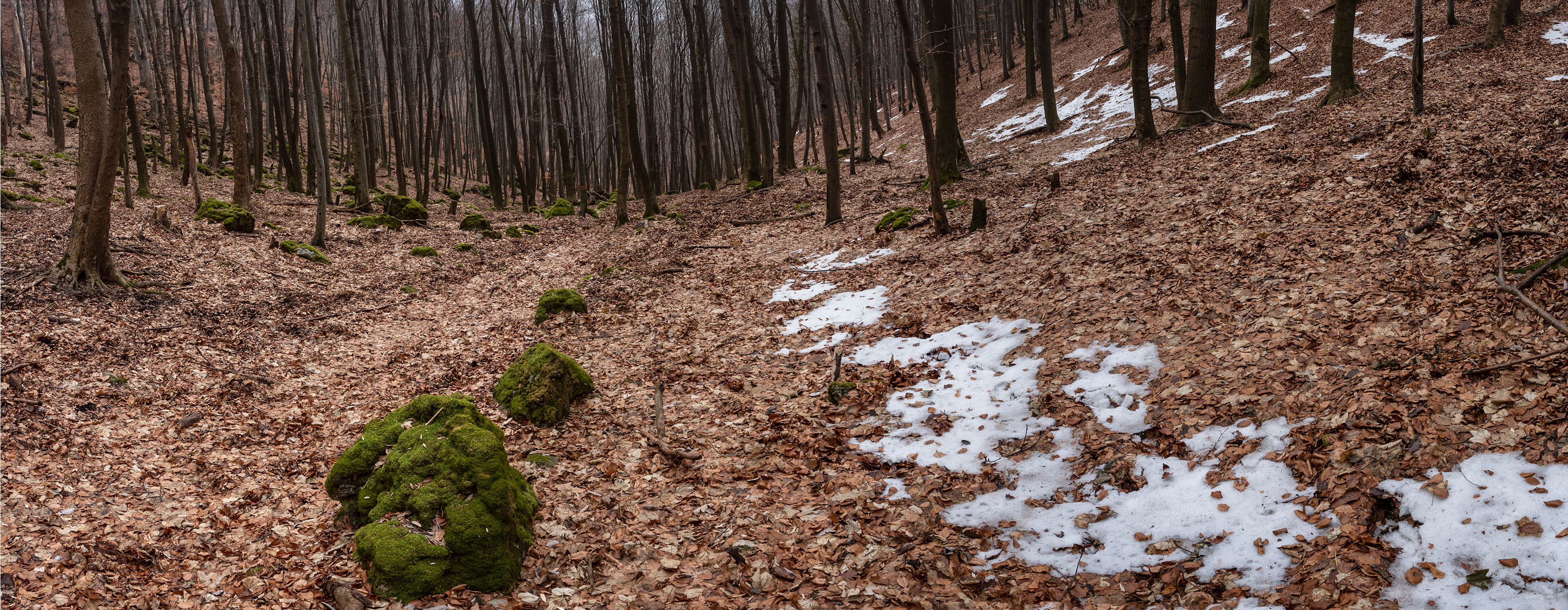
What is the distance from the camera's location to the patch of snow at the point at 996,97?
1216 inches

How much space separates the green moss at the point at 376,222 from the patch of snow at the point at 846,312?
A: 12.8 m

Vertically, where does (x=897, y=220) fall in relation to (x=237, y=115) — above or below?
below

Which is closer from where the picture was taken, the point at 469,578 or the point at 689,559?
the point at 469,578

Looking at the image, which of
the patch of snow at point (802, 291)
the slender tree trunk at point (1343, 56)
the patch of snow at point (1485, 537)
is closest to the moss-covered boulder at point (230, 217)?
the patch of snow at point (802, 291)

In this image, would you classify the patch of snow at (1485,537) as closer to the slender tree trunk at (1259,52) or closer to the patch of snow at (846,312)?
the patch of snow at (846,312)

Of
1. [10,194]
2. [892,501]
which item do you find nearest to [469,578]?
[892,501]

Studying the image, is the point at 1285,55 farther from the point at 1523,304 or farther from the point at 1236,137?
the point at 1523,304

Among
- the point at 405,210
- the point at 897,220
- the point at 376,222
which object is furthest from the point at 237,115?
the point at 897,220

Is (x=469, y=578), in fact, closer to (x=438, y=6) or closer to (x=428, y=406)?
(x=428, y=406)

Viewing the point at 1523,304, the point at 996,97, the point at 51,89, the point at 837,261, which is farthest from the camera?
the point at 996,97

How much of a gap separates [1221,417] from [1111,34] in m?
31.5

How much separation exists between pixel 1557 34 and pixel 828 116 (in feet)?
45.8

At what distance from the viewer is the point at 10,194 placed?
510 inches

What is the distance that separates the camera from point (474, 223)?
1861 cm
